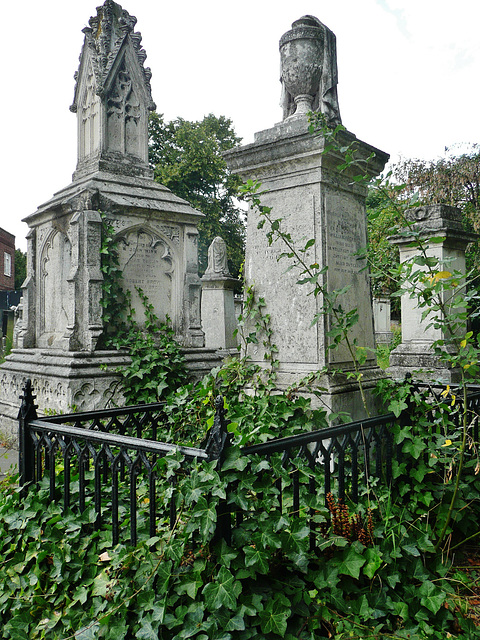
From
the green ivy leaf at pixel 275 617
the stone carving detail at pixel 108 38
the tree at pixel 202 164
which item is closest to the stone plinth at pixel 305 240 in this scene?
the green ivy leaf at pixel 275 617

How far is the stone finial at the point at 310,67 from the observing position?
432 centimetres

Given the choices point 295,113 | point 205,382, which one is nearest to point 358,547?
point 205,382

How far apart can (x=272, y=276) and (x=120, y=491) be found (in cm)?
196

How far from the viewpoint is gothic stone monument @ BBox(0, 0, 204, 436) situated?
6.71 meters

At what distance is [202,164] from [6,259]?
60.2 feet

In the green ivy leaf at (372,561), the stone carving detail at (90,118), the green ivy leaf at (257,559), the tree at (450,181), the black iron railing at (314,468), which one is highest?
the tree at (450,181)

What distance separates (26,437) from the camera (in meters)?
3.39

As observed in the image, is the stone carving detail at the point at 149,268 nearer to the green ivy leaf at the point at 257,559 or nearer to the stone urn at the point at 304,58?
the stone urn at the point at 304,58

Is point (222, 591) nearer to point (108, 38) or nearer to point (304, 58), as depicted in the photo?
point (304, 58)

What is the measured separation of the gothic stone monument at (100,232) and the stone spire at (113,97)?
0.05 ft

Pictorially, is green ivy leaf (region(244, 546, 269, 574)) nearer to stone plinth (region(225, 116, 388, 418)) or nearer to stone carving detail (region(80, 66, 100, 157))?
stone plinth (region(225, 116, 388, 418))

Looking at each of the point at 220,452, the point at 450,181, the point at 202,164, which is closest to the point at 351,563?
the point at 220,452

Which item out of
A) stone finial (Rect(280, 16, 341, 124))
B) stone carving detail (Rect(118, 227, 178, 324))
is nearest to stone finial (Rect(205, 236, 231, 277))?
stone carving detail (Rect(118, 227, 178, 324))

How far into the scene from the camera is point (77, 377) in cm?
615
